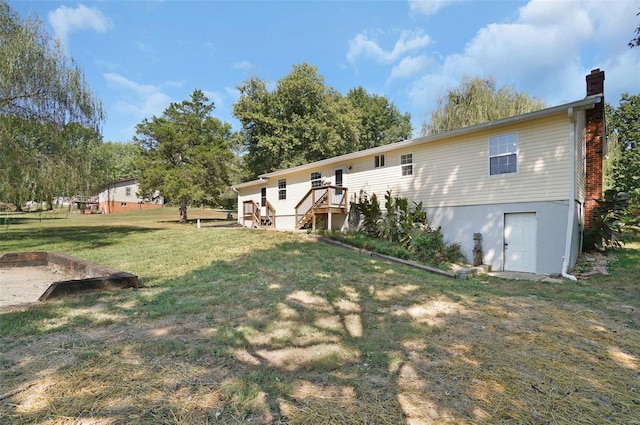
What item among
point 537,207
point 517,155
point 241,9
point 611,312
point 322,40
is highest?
point 322,40

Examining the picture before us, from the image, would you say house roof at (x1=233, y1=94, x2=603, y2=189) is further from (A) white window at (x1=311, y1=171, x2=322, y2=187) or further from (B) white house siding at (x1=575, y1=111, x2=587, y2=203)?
(A) white window at (x1=311, y1=171, x2=322, y2=187)

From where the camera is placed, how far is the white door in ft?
30.2

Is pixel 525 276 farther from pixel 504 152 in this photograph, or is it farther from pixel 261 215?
pixel 261 215

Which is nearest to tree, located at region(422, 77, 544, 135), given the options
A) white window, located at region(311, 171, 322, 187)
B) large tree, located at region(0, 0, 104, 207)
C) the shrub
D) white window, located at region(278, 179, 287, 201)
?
white window, located at region(311, 171, 322, 187)

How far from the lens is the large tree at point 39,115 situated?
8.98 m

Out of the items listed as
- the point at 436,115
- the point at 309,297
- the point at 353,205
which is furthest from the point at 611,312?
the point at 436,115

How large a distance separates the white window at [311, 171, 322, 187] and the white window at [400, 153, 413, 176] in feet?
15.0

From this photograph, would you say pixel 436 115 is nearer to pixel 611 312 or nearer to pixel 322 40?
pixel 322 40

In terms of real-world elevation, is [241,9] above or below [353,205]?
above

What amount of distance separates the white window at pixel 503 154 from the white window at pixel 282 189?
420 inches

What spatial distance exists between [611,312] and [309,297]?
4335mm

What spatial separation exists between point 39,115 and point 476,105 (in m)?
18.9

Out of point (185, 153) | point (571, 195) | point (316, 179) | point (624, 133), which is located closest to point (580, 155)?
point (571, 195)

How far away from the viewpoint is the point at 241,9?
11664 millimetres
